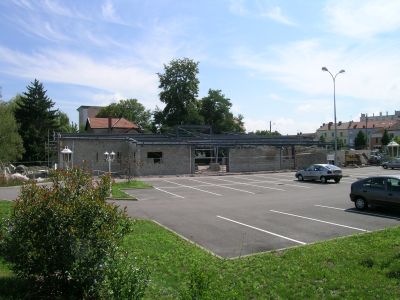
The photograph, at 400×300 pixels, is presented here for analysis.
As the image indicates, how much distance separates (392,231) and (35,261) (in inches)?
402

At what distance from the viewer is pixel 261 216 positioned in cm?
1664

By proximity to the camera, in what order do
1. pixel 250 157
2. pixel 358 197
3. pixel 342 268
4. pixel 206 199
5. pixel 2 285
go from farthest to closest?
1. pixel 250 157
2. pixel 206 199
3. pixel 358 197
4. pixel 342 268
5. pixel 2 285

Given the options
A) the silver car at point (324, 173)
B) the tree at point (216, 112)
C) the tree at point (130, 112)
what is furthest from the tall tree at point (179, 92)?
the silver car at point (324, 173)

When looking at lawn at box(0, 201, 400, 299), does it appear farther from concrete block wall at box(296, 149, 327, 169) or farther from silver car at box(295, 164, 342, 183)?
concrete block wall at box(296, 149, 327, 169)

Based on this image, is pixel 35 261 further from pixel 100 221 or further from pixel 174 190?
pixel 174 190

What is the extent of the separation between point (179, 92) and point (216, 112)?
921 cm

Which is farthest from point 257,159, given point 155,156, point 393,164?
point 393,164

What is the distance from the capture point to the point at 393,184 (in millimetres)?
17391

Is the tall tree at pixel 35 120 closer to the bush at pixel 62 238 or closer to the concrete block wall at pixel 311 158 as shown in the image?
the concrete block wall at pixel 311 158

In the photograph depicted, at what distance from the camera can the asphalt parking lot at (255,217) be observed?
12.3m

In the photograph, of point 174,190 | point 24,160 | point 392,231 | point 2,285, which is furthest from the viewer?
point 24,160

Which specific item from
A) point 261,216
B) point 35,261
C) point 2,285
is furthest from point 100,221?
point 261,216

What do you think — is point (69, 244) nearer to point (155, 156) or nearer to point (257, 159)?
point (155, 156)

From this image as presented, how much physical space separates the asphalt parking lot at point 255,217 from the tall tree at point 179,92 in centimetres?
5307
